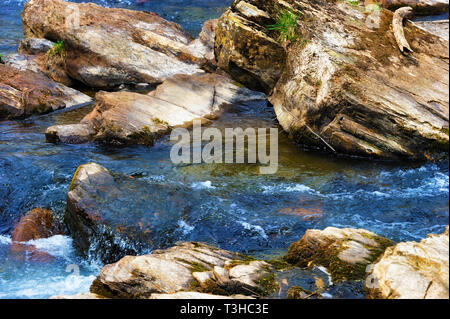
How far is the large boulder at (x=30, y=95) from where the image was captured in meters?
12.4

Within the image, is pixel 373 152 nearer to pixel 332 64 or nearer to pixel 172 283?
pixel 332 64

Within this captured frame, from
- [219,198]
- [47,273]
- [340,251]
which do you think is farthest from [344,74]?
[47,273]

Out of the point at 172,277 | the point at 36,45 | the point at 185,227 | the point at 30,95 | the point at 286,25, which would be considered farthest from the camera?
the point at 36,45

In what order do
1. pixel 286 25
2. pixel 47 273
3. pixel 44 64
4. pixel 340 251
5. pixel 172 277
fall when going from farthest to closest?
pixel 44 64 → pixel 286 25 → pixel 47 273 → pixel 340 251 → pixel 172 277

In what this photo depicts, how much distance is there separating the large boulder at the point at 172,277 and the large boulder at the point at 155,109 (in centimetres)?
568

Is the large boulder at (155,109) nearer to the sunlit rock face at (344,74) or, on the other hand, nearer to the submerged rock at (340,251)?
the sunlit rock face at (344,74)

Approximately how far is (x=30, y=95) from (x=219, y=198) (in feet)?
23.3

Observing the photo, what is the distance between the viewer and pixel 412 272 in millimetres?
4695

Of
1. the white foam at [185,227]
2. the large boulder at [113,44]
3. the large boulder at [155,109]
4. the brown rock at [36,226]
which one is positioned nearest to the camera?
the white foam at [185,227]

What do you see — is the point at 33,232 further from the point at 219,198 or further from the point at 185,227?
the point at 219,198

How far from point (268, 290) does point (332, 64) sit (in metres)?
6.47

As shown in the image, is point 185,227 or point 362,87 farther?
point 362,87

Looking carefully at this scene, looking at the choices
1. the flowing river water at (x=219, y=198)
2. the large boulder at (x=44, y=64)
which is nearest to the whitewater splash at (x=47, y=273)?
the flowing river water at (x=219, y=198)

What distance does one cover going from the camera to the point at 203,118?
39.3 feet
